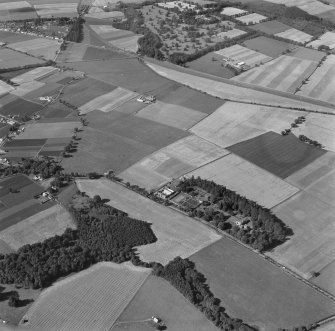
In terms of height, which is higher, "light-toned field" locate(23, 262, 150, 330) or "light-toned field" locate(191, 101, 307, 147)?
"light-toned field" locate(191, 101, 307, 147)

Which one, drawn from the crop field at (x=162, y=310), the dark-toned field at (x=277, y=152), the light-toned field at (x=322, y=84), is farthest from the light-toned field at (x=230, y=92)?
the crop field at (x=162, y=310)

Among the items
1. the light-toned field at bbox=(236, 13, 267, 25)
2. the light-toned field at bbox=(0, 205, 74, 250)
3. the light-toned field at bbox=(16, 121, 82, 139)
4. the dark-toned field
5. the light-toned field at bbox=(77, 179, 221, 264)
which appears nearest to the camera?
the light-toned field at bbox=(77, 179, 221, 264)

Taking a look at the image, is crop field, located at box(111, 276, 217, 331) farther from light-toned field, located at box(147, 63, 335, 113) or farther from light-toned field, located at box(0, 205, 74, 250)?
light-toned field, located at box(147, 63, 335, 113)

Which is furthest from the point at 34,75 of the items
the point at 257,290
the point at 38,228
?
the point at 257,290

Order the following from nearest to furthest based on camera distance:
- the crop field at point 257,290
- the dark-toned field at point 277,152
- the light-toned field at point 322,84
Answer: the crop field at point 257,290, the dark-toned field at point 277,152, the light-toned field at point 322,84

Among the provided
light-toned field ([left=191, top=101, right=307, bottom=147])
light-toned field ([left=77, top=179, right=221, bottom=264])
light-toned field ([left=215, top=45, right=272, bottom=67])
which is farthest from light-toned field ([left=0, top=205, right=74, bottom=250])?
light-toned field ([left=215, top=45, right=272, bottom=67])

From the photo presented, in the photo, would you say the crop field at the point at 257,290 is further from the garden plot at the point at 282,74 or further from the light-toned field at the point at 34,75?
the light-toned field at the point at 34,75

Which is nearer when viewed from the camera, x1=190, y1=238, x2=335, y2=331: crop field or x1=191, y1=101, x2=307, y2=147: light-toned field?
x1=190, y1=238, x2=335, y2=331: crop field
